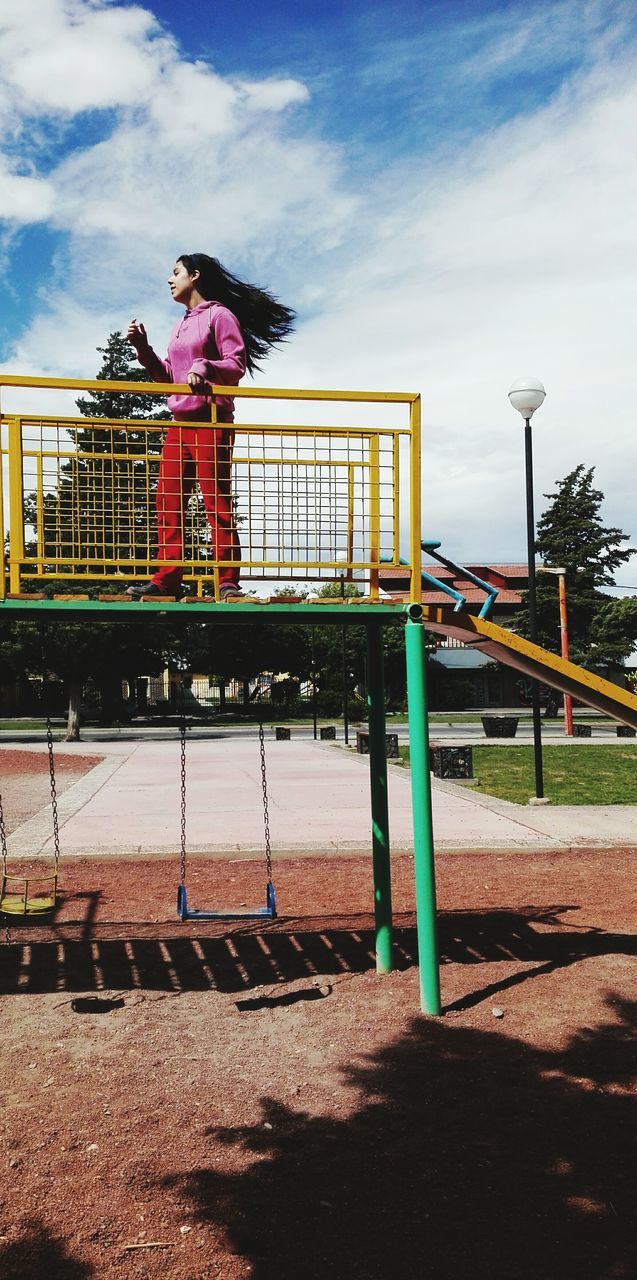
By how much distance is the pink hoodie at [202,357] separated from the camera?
548cm

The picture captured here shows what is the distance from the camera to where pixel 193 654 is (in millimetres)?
39281

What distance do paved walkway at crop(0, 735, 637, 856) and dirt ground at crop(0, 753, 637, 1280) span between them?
3028 mm

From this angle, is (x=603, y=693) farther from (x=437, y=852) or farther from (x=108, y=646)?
(x=108, y=646)

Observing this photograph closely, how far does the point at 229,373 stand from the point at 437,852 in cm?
651

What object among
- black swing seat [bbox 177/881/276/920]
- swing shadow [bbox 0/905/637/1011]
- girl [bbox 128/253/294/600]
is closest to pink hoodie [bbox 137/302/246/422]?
girl [bbox 128/253/294/600]

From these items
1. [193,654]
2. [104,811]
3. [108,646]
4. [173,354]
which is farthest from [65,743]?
[173,354]

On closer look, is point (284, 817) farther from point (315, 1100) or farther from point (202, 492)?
point (315, 1100)

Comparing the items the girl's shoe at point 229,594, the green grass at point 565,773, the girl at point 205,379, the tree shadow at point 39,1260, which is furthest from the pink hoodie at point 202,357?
the green grass at point 565,773

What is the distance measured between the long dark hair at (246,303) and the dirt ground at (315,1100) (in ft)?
13.0

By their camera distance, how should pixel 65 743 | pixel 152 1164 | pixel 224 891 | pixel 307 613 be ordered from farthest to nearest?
pixel 65 743 → pixel 224 891 → pixel 307 613 → pixel 152 1164

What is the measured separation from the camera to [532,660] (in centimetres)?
A: 591

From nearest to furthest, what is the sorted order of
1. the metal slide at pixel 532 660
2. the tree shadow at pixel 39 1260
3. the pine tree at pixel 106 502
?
the tree shadow at pixel 39 1260
the pine tree at pixel 106 502
the metal slide at pixel 532 660

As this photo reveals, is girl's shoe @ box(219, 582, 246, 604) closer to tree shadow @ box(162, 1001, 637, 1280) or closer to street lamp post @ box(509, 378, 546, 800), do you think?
tree shadow @ box(162, 1001, 637, 1280)

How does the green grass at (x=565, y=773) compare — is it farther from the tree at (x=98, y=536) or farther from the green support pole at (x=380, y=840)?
the green support pole at (x=380, y=840)
